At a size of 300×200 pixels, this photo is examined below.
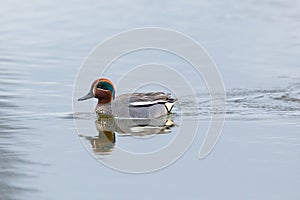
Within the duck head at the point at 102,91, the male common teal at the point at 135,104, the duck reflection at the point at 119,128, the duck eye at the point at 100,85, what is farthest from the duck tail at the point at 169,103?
the duck eye at the point at 100,85

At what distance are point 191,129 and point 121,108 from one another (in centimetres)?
163

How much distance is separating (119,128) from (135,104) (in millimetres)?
867

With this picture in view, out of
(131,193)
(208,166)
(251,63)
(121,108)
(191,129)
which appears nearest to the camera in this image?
(131,193)

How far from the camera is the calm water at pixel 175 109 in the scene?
948 centimetres

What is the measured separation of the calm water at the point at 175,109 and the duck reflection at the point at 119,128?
17cm

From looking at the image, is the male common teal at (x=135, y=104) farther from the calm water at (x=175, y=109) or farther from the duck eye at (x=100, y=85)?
the calm water at (x=175, y=109)

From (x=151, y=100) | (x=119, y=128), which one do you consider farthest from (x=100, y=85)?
(x=119, y=128)

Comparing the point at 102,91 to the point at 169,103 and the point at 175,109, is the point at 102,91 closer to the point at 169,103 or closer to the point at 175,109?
the point at 169,103

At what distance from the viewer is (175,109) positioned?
46.0 ft

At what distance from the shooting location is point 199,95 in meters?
14.5

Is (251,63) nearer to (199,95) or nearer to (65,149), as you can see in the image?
(199,95)

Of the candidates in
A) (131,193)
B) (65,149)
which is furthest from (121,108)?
(131,193)

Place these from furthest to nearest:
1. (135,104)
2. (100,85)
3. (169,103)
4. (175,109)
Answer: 1. (175,109)
2. (100,85)
3. (169,103)
4. (135,104)

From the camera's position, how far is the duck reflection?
37.8 feet
